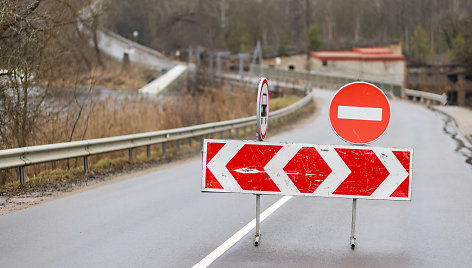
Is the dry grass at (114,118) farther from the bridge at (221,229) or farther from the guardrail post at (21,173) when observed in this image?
the bridge at (221,229)

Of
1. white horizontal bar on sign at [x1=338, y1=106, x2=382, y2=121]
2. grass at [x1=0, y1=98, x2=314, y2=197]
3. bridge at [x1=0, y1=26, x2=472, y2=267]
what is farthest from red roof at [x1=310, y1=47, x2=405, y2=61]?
white horizontal bar on sign at [x1=338, y1=106, x2=382, y2=121]

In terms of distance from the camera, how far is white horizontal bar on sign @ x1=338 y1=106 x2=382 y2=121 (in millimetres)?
6758

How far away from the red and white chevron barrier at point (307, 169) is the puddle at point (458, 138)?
9.96 metres

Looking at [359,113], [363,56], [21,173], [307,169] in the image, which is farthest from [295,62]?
[307,169]

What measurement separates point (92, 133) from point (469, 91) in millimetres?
42511

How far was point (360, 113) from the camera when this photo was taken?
267 inches

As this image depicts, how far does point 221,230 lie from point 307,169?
1.43 m

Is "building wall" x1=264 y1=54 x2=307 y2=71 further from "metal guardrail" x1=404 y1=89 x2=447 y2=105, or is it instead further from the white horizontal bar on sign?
the white horizontal bar on sign

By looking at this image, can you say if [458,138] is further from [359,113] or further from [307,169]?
[307,169]

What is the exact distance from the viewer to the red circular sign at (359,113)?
673 cm

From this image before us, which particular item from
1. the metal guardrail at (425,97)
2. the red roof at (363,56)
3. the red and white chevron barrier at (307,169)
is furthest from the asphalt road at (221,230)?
the red roof at (363,56)

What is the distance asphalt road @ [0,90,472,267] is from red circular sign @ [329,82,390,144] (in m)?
1.22

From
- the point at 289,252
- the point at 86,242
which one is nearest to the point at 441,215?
the point at 289,252

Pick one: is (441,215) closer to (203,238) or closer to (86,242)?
(203,238)
